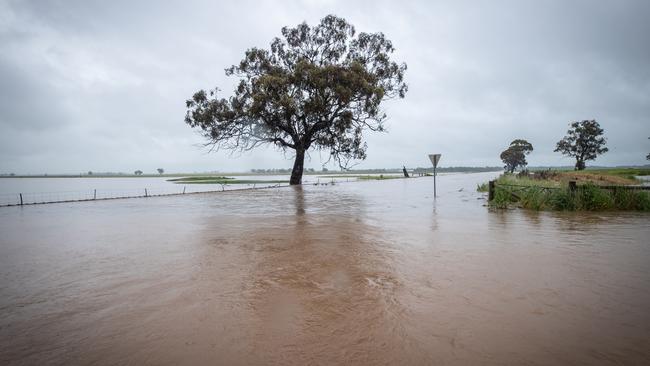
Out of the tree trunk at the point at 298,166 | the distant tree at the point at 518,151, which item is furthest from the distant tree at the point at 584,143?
the tree trunk at the point at 298,166

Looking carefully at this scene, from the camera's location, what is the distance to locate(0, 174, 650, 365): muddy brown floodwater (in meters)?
3.09

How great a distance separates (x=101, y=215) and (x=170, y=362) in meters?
13.5

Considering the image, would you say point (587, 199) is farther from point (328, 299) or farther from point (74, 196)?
point (74, 196)

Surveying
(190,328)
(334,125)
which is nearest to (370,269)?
(190,328)

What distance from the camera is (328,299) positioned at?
14.2 ft

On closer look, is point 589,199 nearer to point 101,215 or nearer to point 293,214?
point 293,214

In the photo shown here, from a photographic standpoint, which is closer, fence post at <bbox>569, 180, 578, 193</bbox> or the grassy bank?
the grassy bank

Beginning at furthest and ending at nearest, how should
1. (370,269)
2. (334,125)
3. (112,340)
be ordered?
(334,125) → (370,269) → (112,340)

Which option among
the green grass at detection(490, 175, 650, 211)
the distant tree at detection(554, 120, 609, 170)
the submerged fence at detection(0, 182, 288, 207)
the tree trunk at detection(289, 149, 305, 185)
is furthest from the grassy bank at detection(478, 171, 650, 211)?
the distant tree at detection(554, 120, 609, 170)

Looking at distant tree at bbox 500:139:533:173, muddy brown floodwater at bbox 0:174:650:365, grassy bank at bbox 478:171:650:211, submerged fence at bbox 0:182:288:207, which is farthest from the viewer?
distant tree at bbox 500:139:533:173

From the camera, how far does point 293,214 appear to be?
44.3 ft

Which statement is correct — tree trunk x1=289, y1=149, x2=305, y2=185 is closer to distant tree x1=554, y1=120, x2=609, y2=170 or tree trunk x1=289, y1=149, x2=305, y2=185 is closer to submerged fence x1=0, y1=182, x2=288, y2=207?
submerged fence x1=0, y1=182, x2=288, y2=207

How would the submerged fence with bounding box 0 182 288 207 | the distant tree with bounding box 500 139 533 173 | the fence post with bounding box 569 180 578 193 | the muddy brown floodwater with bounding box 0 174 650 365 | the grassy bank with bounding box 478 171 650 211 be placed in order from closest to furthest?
the muddy brown floodwater with bounding box 0 174 650 365 < the grassy bank with bounding box 478 171 650 211 < the fence post with bounding box 569 180 578 193 < the submerged fence with bounding box 0 182 288 207 < the distant tree with bounding box 500 139 533 173

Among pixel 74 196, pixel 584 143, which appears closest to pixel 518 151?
pixel 584 143
